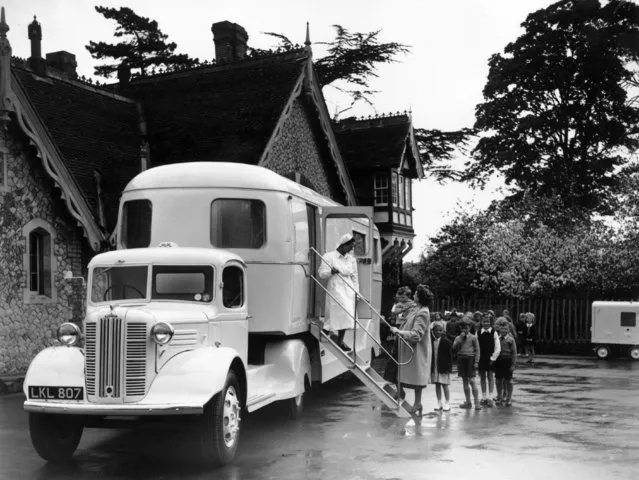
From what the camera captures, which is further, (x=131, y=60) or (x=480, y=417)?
(x=131, y=60)

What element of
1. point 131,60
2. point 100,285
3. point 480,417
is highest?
point 131,60

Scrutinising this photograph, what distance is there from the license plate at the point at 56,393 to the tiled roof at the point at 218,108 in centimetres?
1341

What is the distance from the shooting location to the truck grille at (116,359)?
27.7ft

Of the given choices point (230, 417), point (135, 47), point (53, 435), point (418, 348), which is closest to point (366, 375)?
point (418, 348)

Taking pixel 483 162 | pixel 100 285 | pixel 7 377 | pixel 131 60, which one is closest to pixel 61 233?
pixel 7 377

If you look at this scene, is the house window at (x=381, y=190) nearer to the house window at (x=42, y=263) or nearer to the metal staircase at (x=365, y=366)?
the house window at (x=42, y=263)

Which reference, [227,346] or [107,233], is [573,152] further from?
[227,346]

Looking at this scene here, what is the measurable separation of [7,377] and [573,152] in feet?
95.1

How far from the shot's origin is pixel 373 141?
118 ft

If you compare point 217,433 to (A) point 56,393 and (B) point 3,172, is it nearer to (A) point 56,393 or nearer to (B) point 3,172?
(A) point 56,393

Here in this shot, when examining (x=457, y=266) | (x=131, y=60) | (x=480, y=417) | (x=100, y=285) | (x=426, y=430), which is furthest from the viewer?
(x=131, y=60)

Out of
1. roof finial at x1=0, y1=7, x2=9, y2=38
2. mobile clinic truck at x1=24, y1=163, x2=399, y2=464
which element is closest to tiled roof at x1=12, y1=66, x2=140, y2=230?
roof finial at x1=0, y1=7, x2=9, y2=38

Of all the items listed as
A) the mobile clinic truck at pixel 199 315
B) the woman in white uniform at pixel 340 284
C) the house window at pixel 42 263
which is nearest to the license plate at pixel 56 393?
the mobile clinic truck at pixel 199 315

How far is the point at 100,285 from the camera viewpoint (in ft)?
31.8
